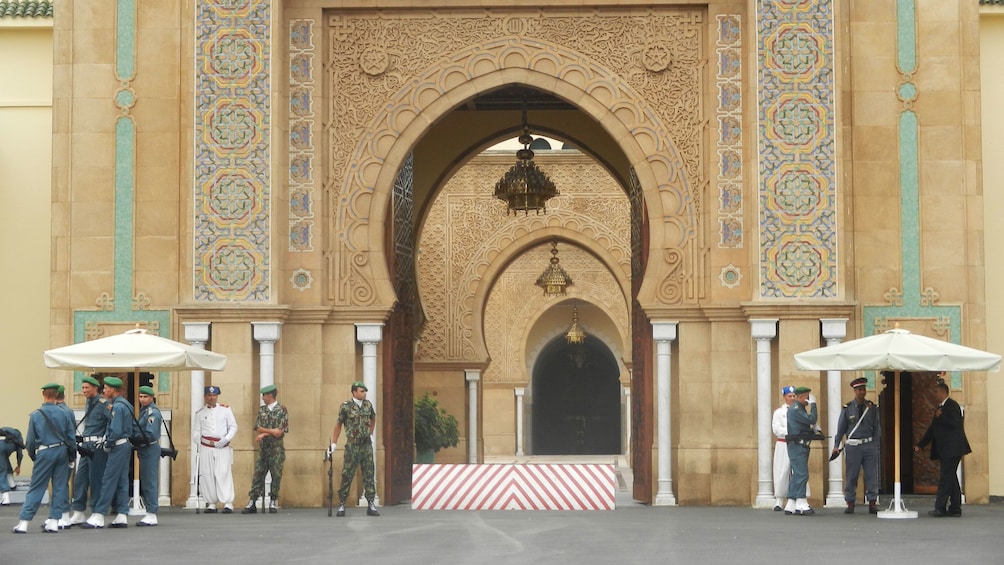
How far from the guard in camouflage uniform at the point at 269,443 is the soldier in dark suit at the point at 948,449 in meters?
6.04

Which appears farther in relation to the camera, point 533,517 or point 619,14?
point 619,14

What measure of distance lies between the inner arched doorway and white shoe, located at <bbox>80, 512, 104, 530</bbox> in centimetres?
2535

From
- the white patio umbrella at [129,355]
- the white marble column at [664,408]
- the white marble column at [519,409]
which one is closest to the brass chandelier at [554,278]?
the white marble column at [519,409]

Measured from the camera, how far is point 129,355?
1435cm

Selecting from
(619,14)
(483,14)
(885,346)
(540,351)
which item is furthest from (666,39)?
(540,351)

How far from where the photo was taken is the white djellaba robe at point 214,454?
15.9m

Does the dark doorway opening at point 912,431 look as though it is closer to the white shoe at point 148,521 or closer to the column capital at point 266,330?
the column capital at point 266,330

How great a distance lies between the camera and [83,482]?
14.2 m

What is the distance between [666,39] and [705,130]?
3.36 ft

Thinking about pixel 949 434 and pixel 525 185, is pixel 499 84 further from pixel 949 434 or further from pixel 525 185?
pixel 949 434

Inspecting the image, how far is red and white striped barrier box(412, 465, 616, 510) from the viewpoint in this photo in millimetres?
16219

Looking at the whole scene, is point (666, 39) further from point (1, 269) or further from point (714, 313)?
point (1, 269)

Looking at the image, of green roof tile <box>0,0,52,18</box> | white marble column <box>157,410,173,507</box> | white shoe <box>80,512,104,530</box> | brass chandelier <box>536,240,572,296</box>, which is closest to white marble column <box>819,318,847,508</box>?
white marble column <box>157,410,173,507</box>

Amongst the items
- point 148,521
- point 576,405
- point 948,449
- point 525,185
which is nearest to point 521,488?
point 148,521
